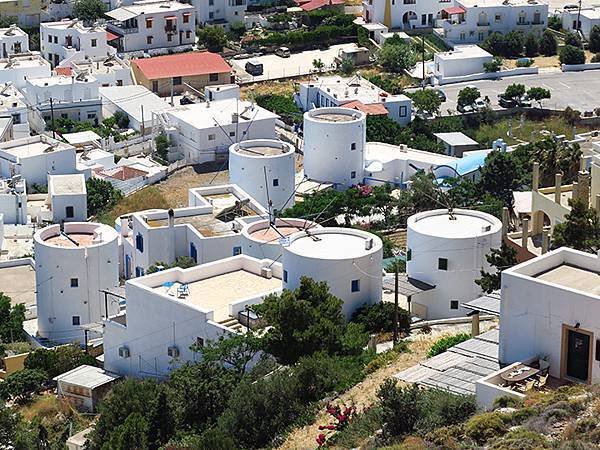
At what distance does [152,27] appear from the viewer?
72.2m

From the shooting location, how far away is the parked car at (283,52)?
2822 inches

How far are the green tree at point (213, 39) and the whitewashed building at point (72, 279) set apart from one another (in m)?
31.5

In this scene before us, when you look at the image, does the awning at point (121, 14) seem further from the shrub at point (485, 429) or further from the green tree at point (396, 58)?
the shrub at point (485, 429)

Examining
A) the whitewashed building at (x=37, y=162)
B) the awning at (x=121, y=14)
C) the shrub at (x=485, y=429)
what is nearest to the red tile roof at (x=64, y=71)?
the awning at (x=121, y=14)

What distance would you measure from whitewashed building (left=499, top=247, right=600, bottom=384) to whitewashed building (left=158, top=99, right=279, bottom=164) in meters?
30.7

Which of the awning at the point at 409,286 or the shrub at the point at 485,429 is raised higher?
the shrub at the point at 485,429

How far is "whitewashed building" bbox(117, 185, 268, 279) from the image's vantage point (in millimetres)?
39969

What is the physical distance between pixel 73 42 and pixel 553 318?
46.7 metres

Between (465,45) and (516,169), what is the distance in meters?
22.5

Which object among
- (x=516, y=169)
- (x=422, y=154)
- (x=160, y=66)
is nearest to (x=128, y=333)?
(x=516, y=169)

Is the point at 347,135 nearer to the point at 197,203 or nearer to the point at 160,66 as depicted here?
the point at 197,203

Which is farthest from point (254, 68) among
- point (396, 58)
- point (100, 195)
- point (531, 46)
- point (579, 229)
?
point (579, 229)

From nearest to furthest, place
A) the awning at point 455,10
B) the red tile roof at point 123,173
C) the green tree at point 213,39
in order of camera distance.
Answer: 1. the red tile roof at point 123,173
2. the green tree at point 213,39
3. the awning at point 455,10

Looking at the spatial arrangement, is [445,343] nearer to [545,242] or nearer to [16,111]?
[545,242]
